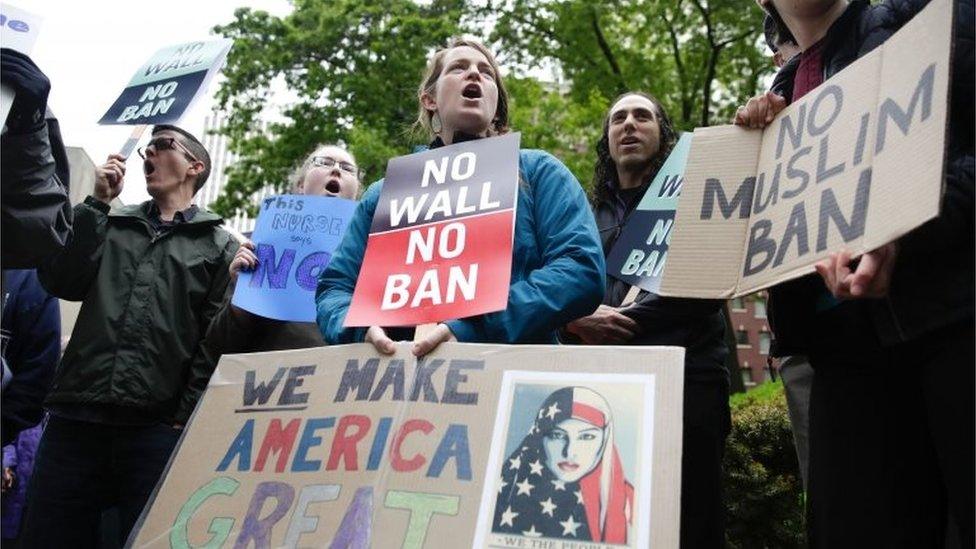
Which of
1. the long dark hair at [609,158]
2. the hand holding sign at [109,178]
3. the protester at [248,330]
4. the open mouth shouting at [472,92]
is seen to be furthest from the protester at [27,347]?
the long dark hair at [609,158]

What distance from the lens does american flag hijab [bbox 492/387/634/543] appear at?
71.2 inches

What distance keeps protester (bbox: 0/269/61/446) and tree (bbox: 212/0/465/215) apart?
40.6 feet

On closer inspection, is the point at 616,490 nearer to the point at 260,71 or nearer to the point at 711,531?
the point at 711,531

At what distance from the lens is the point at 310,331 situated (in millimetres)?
3289

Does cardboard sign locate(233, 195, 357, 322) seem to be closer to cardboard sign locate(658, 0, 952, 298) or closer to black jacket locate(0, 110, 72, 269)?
black jacket locate(0, 110, 72, 269)

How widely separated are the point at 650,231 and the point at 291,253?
131cm

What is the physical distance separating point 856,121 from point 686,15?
Answer: 13454 millimetres

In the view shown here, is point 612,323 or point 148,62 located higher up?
point 148,62

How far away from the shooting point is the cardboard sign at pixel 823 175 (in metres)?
1.68

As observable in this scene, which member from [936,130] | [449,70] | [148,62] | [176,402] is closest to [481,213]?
[449,70]

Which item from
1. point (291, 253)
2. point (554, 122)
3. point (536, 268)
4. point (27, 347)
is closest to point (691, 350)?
point (536, 268)

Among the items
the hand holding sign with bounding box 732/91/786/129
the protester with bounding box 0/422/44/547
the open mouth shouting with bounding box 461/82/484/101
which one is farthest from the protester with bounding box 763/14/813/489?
the protester with bounding box 0/422/44/547

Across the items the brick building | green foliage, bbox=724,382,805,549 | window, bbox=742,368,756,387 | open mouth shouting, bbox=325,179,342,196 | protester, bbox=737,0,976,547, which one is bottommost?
protester, bbox=737,0,976,547

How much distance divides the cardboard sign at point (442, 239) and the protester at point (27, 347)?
1788 mm
